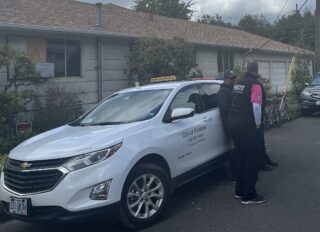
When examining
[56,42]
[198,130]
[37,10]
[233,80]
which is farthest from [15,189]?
[37,10]

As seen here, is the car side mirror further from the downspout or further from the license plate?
the downspout

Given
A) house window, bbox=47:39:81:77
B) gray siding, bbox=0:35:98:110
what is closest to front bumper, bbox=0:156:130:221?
gray siding, bbox=0:35:98:110

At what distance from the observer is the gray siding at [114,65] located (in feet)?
46.4

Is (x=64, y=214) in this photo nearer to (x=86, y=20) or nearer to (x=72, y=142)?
(x=72, y=142)

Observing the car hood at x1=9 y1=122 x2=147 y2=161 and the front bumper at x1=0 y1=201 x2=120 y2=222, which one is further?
the car hood at x1=9 y1=122 x2=147 y2=161

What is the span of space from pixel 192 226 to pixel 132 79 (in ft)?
32.0

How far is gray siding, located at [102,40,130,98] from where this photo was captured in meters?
14.1

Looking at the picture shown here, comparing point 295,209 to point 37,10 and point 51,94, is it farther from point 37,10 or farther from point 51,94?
point 37,10

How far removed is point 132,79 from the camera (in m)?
14.7

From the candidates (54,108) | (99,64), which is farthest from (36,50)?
(99,64)

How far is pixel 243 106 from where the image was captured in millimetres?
6242

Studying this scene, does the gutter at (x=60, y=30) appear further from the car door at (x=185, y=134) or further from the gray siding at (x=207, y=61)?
the car door at (x=185, y=134)

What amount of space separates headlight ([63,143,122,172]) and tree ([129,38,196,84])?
9.15 m

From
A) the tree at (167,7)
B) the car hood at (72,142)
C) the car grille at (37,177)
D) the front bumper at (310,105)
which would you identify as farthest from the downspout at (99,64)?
the tree at (167,7)
